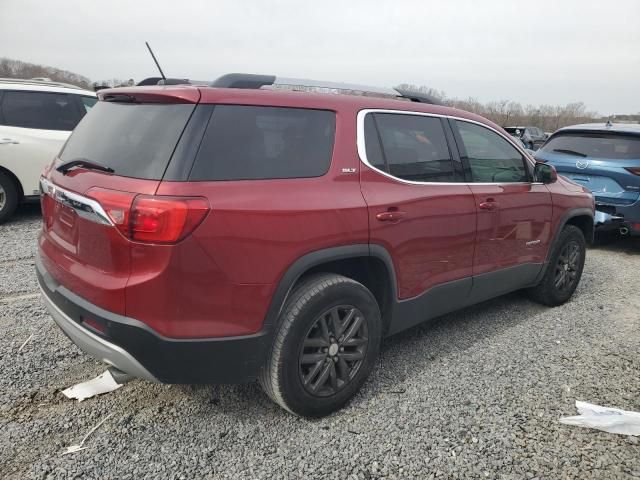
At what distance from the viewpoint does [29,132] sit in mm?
6594

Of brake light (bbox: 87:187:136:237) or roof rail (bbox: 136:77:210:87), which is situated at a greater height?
roof rail (bbox: 136:77:210:87)

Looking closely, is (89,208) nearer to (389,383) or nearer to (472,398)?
(389,383)

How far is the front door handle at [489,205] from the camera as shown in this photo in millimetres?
3457

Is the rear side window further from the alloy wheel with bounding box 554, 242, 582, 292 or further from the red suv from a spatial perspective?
the alloy wheel with bounding box 554, 242, 582, 292

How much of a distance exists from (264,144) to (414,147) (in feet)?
3.74

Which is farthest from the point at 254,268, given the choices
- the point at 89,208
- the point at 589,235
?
the point at 589,235

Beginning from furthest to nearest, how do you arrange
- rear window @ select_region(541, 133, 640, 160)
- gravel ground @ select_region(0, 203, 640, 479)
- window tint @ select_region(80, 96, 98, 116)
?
window tint @ select_region(80, 96, 98, 116), rear window @ select_region(541, 133, 640, 160), gravel ground @ select_region(0, 203, 640, 479)

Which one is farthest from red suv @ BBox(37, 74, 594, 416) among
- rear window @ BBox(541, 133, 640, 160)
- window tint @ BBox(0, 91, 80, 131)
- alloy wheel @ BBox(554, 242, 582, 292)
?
window tint @ BBox(0, 91, 80, 131)

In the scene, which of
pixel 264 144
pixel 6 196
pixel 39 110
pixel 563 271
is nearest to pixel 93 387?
pixel 264 144

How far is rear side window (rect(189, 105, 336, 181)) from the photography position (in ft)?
7.37

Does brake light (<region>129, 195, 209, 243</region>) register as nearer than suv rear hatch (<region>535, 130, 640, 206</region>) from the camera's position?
Yes

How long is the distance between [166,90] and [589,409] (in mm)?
2915

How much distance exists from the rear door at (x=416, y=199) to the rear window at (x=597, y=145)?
421 centimetres

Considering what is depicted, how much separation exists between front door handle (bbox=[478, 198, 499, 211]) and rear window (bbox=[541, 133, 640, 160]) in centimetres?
390
